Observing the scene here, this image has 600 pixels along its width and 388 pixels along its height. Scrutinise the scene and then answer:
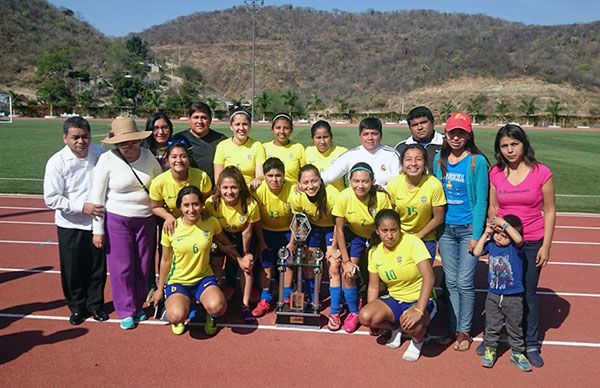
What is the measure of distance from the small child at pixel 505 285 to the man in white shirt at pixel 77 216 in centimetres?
327

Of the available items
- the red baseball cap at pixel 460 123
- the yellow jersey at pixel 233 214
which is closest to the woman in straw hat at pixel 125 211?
the yellow jersey at pixel 233 214

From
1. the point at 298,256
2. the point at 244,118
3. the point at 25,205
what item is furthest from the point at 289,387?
the point at 25,205

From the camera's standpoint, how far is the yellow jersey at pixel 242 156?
16.4 feet

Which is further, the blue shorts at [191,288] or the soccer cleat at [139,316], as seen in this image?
the soccer cleat at [139,316]

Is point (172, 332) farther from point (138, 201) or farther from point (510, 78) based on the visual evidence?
point (510, 78)

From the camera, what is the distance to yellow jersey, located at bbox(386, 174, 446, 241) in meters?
4.06

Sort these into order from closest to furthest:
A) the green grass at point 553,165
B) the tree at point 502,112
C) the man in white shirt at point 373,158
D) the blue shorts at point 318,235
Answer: the man in white shirt at point 373,158
the blue shorts at point 318,235
the green grass at point 553,165
the tree at point 502,112

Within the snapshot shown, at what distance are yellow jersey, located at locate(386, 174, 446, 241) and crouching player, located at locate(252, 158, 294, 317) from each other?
103cm

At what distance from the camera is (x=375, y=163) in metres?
4.71

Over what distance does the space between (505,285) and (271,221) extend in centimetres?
219

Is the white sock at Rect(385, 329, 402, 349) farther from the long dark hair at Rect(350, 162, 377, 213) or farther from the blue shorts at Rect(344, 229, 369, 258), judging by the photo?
the long dark hair at Rect(350, 162, 377, 213)

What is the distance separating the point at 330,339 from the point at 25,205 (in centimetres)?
761

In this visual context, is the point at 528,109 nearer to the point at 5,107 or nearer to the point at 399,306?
the point at 5,107

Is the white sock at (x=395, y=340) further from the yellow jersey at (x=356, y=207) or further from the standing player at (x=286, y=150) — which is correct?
the standing player at (x=286, y=150)
